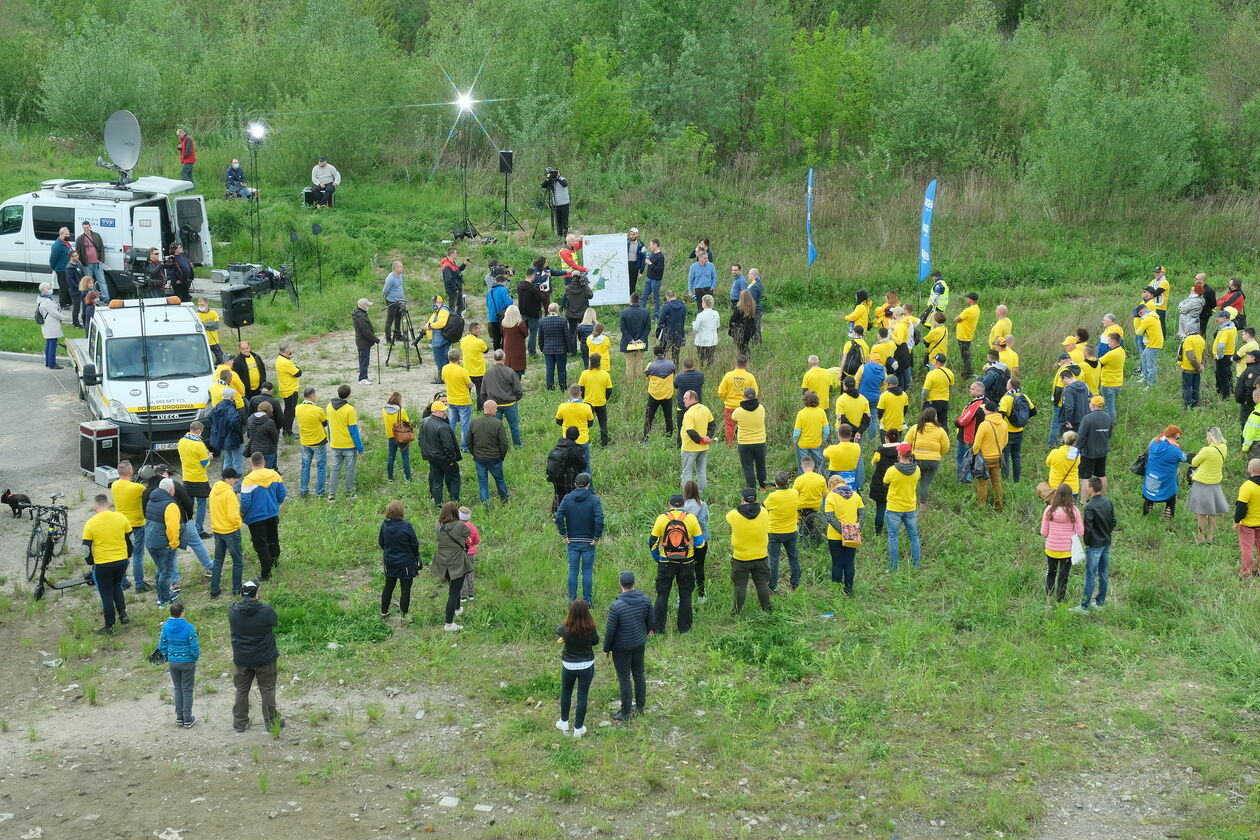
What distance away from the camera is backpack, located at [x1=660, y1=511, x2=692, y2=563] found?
12.6 m

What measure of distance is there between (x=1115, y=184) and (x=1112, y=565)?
1652cm

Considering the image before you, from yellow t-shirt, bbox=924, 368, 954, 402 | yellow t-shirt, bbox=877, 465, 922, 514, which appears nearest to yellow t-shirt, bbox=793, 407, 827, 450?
yellow t-shirt, bbox=877, 465, 922, 514

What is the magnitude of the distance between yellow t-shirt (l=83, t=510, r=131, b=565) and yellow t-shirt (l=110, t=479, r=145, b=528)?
73cm

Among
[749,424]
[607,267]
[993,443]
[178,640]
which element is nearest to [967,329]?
[993,443]

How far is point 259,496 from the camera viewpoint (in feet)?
46.8

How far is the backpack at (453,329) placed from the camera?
2034cm

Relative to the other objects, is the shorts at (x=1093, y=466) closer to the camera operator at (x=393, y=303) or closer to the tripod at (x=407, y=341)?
the tripod at (x=407, y=341)

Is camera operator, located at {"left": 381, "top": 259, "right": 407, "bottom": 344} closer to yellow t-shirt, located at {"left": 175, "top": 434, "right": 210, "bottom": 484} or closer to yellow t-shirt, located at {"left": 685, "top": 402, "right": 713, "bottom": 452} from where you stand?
yellow t-shirt, located at {"left": 175, "top": 434, "right": 210, "bottom": 484}

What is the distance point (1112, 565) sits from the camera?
14680mm

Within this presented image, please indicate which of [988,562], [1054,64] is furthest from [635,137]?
[988,562]

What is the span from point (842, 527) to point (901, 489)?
102cm

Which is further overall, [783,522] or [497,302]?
[497,302]

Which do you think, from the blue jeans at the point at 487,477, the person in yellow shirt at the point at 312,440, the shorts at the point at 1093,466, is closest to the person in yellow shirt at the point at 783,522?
the blue jeans at the point at 487,477

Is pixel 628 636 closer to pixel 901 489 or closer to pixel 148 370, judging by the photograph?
pixel 901 489
